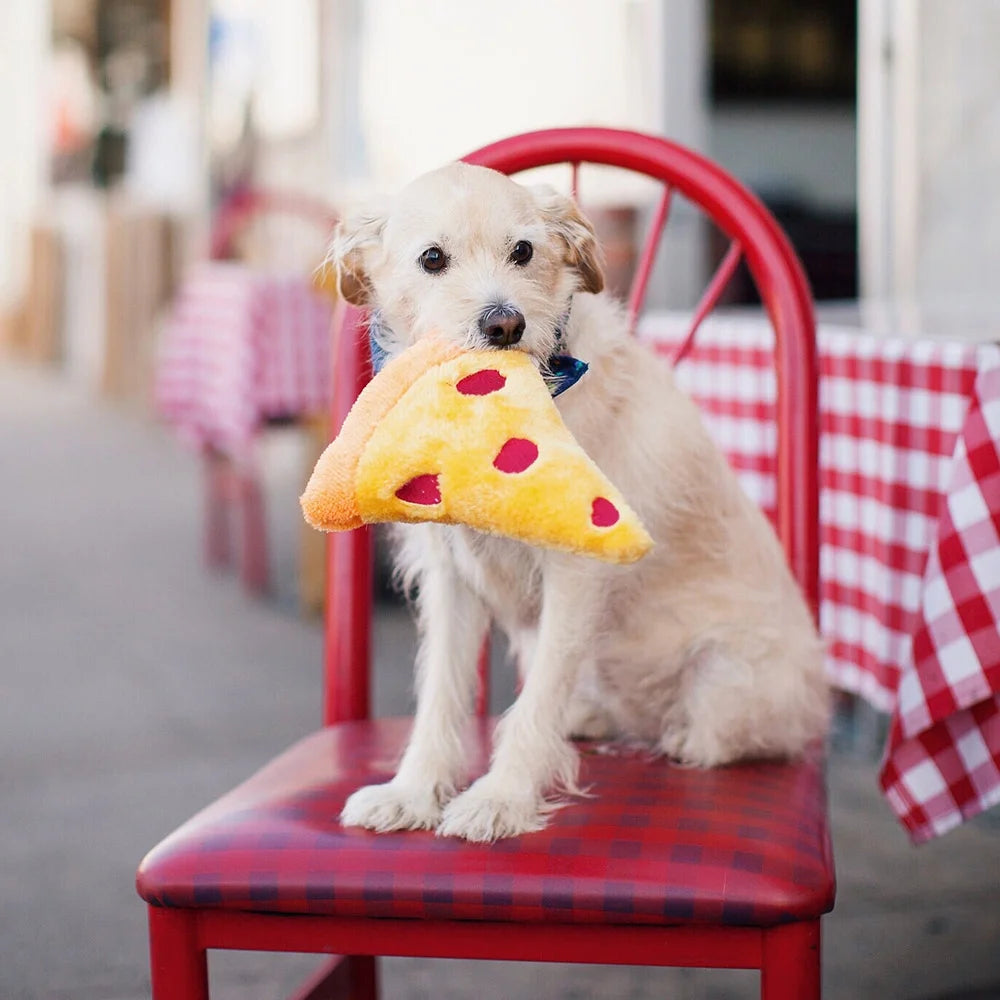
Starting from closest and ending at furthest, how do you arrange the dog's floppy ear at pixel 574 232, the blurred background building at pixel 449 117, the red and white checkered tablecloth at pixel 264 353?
the dog's floppy ear at pixel 574 232 → the blurred background building at pixel 449 117 → the red and white checkered tablecloth at pixel 264 353

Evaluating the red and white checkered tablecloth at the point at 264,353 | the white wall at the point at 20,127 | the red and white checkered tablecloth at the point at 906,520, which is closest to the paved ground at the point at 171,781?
the red and white checkered tablecloth at the point at 906,520

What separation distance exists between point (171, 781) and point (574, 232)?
176cm

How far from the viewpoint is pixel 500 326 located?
1.04 metres

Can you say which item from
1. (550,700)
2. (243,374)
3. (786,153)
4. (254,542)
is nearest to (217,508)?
(254,542)

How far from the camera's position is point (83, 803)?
2.52m

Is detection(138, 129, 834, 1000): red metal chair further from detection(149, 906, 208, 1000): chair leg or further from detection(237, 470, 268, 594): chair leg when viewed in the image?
detection(237, 470, 268, 594): chair leg

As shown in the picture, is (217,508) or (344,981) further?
(217,508)

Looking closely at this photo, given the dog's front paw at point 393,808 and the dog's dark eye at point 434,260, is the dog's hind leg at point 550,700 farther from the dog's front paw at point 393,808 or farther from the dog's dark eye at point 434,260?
the dog's dark eye at point 434,260

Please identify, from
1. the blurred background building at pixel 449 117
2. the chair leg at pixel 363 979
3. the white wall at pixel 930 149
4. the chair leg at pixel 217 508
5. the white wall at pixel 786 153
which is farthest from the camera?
the white wall at pixel 786 153

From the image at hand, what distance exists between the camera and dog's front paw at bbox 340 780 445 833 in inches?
42.7

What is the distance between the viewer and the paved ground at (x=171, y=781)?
1.85 m

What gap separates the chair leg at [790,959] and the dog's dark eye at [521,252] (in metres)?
0.54

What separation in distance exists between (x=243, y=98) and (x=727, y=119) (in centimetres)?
345

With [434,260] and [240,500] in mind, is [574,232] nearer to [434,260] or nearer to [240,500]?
[434,260]
